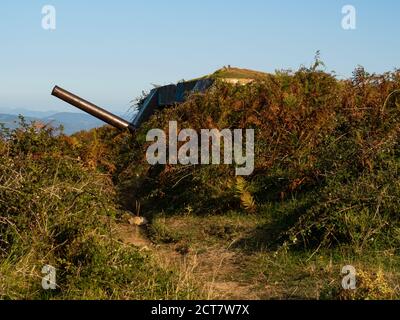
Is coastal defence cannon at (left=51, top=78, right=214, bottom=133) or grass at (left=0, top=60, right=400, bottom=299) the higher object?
coastal defence cannon at (left=51, top=78, right=214, bottom=133)

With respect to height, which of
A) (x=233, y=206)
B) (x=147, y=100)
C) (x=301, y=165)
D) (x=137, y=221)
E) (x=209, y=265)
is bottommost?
(x=209, y=265)

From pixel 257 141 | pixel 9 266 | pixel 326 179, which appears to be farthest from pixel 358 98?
pixel 9 266

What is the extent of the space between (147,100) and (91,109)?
7.72 ft

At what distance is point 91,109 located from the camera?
14.7 m

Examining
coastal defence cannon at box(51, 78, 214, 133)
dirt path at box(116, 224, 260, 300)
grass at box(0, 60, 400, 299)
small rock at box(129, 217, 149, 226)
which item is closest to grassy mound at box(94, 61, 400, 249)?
grass at box(0, 60, 400, 299)

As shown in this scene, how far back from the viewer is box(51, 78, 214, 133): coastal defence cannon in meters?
14.4

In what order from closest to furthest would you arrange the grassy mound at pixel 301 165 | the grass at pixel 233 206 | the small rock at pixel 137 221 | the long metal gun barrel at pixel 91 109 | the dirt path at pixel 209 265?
the grass at pixel 233 206
the dirt path at pixel 209 265
the grassy mound at pixel 301 165
the small rock at pixel 137 221
the long metal gun barrel at pixel 91 109

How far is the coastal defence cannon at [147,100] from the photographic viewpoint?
1445 centimetres

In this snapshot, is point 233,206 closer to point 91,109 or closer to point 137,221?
point 137,221

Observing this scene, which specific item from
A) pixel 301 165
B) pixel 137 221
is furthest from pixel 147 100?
pixel 301 165

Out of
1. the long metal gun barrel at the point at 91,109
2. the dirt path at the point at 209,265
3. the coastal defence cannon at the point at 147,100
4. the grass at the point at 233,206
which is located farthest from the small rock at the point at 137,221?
the long metal gun barrel at the point at 91,109

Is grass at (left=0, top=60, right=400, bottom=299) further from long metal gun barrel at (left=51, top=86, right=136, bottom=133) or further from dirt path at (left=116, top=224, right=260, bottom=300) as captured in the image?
long metal gun barrel at (left=51, top=86, right=136, bottom=133)

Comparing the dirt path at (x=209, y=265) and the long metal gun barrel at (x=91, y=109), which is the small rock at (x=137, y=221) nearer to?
the dirt path at (x=209, y=265)
